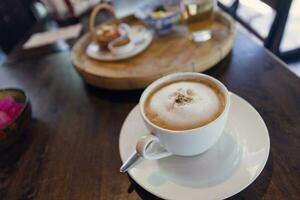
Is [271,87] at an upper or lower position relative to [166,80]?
lower

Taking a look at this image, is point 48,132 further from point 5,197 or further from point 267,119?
point 267,119

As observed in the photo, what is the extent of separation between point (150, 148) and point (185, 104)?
0.10 meters

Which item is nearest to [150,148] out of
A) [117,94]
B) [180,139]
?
[180,139]

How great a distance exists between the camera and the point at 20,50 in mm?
1059

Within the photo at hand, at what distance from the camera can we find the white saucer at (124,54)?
0.81 meters

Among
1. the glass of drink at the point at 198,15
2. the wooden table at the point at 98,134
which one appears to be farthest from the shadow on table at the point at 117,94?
the glass of drink at the point at 198,15

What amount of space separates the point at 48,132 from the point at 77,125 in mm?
75

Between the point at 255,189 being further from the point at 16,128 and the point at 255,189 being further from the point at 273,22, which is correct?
the point at 273,22

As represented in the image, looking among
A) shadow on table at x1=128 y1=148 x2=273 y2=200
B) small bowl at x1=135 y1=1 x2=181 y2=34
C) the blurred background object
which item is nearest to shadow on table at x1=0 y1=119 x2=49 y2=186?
shadow on table at x1=128 y1=148 x2=273 y2=200

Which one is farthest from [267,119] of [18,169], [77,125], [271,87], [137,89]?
[18,169]

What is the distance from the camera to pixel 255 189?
0.42 m

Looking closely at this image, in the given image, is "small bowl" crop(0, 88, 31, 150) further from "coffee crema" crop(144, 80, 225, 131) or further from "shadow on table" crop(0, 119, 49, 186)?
"coffee crema" crop(144, 80, 225, 131)

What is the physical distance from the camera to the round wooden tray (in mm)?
684

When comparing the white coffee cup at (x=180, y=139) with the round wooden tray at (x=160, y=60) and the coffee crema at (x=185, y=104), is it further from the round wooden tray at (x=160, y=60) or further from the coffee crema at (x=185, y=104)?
the round wooden tray at (x=160, y=60)
